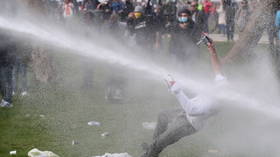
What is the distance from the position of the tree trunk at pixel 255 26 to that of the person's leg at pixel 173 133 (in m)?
7.59

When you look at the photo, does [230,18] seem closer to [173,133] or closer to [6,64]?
[6,64]

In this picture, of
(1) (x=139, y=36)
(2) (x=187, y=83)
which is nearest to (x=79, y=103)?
(1) (x=139, y=36)

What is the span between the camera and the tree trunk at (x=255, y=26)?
17344 mm

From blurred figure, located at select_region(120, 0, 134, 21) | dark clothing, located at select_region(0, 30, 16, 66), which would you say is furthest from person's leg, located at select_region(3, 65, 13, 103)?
blurred figure, located at select_region(120, 0, 134, 21)

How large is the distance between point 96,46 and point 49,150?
489 cm

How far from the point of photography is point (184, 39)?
15.2 m

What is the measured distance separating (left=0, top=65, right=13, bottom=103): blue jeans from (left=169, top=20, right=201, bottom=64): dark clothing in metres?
3.67

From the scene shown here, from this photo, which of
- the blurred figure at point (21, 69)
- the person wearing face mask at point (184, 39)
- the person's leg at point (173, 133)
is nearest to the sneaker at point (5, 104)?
the blurred figure at point (21, 69)

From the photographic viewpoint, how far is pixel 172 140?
949cm

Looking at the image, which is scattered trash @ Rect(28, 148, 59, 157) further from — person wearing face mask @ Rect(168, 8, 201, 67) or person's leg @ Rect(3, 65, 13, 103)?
person wearing face mask @ Rect(168, 8, 201, 67)

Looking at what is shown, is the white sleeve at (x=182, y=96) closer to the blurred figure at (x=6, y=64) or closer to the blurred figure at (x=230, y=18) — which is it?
the blurred figure at (x=6, y=64)

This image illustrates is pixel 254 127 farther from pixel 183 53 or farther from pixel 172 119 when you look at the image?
pixel 183 53

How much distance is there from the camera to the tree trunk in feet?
56.9

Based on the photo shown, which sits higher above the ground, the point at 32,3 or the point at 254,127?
the point at 32,3
